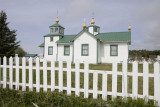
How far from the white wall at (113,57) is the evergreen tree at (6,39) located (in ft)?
40.8

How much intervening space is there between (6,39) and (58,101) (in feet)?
52.1

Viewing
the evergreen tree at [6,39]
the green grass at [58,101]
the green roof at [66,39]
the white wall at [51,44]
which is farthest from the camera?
the white wall at [51,44]

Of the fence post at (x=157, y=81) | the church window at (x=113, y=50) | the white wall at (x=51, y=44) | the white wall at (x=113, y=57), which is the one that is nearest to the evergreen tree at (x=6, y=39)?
the white wall at (x=51, y=44)

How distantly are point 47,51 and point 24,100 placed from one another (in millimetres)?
17219

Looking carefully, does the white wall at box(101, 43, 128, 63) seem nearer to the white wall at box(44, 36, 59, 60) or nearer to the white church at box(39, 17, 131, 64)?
the white church at box(39, 17, 131, 64)

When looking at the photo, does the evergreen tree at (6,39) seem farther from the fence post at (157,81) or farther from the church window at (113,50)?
the fence post at (157,81)

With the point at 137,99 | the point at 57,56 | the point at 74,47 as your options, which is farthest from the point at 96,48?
the point at 137,99

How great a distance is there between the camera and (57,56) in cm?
1892

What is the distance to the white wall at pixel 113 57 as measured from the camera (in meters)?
A: 15.1

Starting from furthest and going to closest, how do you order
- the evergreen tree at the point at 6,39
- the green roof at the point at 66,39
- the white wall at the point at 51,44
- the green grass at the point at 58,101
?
the white wall at the point at 51,44 < the green roof at the point at 66,39 < the evergreen tree at the point at 6,39 < the green grass at the point at 58,101

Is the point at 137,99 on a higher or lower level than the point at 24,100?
higher

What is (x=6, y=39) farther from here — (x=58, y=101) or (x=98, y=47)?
(x=58, y=101)

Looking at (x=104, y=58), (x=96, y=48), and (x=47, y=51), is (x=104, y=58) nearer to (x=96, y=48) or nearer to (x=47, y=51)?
(x=96, y=48)

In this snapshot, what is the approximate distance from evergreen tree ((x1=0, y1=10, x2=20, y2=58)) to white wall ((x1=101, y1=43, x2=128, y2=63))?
12450 millimetres
